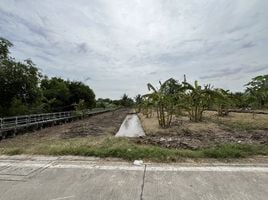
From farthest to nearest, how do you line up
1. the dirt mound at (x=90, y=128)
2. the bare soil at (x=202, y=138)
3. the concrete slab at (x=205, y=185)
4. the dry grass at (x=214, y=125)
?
1. the dry grass at (x=214, y=125)
2. the dirt mound at (x=90, y=128)
3. the bare soil at (x=202, y=138)
4. the concrete slab at (x=205, y=185)

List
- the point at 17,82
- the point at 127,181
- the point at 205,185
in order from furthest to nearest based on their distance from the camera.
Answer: the point at 17,82 < the point at 127,181 < the point at 205,185

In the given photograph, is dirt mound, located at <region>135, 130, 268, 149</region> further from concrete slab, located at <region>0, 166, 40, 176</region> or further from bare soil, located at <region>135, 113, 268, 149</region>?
concrete slab, located at <region>0, 166, 40, 176</region>

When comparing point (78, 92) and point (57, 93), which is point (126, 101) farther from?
point (57, 93)

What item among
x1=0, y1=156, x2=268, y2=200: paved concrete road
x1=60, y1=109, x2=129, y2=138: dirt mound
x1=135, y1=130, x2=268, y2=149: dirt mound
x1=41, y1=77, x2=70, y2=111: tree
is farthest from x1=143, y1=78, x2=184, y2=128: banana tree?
x1=41, y1=77, x2=70, y2=111: tree

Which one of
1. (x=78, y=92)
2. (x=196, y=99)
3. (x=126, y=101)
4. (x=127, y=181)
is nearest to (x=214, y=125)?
(x=196, y=99)

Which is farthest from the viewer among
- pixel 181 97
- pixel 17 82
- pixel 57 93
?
pixel 57 93

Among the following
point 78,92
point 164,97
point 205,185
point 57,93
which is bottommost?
point 205,185

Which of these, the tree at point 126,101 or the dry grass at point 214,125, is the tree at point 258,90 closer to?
the dry grass at point 214,125

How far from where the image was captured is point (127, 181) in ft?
14.8

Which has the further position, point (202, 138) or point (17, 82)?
point (17, 82)

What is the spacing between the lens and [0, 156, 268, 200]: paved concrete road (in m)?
3.88

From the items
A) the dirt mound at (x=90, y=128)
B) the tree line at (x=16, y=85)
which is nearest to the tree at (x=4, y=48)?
the tree line at (x=16, y=85)

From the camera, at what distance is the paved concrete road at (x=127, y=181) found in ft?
12.7

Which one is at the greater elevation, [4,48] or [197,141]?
[4,48]
